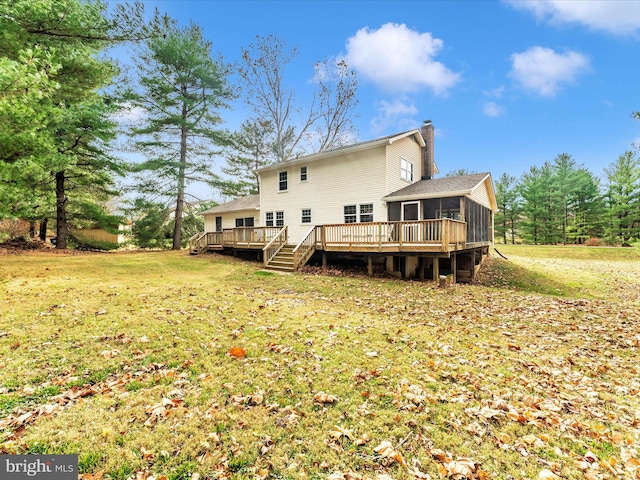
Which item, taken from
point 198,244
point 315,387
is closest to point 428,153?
point 198,244

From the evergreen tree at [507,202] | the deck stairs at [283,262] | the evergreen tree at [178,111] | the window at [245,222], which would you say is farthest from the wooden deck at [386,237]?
the evergreen tree at [507,202]

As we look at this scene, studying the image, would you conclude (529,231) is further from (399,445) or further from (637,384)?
(399,445)

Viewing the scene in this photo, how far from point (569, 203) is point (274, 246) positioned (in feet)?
132

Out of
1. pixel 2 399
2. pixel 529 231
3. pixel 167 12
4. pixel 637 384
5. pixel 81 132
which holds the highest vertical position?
pixel 167 12

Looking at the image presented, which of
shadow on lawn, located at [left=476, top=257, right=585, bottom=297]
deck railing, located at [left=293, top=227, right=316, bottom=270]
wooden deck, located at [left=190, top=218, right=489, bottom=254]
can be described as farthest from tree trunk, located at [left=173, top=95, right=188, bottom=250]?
shadow on lawn, located at [left=476, top=257, right=585, bottom=297]

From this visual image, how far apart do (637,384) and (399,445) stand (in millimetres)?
3850

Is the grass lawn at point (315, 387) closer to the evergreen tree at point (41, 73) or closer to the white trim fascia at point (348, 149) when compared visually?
the evergreen tree at point (41, 73)

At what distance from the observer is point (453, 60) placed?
2223cm

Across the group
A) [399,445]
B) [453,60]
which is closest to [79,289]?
[399,445]

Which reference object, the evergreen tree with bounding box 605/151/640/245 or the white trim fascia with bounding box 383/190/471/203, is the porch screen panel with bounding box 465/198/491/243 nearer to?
→ the white trim fascia with bounding box 383/190/471/203

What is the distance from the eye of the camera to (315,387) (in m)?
3.72

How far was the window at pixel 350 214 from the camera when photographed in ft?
50.8

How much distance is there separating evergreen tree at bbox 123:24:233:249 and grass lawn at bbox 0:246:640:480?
1587 centimetres

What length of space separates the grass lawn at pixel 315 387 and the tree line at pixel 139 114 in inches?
204
